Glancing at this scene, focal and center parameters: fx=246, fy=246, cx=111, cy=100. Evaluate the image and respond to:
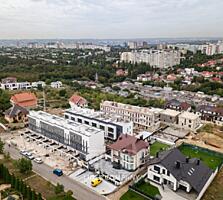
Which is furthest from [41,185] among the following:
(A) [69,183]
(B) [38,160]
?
(B) [38,160]

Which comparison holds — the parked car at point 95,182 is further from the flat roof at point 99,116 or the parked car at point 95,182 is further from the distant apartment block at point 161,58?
the distant apartment block at point 161,58

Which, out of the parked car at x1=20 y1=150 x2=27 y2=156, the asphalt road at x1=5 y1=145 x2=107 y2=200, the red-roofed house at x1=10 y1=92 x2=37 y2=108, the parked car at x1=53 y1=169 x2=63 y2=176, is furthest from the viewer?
the red-roofed house at x1=10 y1=92 x2=37 y2=108

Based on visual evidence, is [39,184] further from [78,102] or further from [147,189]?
[78,102]

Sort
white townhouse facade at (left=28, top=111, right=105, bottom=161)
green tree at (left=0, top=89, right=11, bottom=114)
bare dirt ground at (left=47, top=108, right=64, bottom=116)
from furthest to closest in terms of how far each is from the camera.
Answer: bare dirt ground at (left=47, top=108, right=64, bottom=116) → green tree at (left=0, top=89, right=11, bottom=114) → white townhouse facade at (left=28, top=111, right=105, bottom=161)

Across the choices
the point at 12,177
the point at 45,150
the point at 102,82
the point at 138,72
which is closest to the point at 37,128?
the point at 45,150

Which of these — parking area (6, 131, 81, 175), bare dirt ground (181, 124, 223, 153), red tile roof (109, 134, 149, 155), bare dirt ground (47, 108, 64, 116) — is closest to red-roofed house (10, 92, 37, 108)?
bare dirt ground (47, 108, 64, 116)

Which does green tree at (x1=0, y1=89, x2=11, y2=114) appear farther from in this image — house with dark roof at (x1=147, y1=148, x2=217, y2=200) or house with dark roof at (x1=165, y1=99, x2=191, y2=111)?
house with dark roof at (x1=147, y1=148, x2=217, y2=200)
